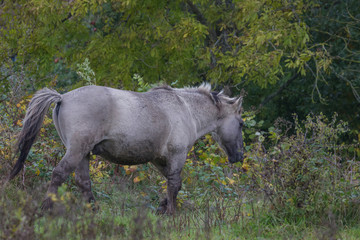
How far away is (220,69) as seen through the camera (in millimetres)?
12422

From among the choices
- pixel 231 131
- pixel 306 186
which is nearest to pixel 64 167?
pixel 306 186

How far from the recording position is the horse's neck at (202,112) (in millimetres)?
7289

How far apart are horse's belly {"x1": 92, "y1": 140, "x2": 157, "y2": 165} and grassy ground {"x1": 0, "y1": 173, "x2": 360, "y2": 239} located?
52 cm

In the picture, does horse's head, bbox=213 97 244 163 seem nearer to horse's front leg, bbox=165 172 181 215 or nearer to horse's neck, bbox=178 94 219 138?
horse's neck, bbox=178 94 219 138

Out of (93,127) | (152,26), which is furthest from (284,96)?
(93,127)

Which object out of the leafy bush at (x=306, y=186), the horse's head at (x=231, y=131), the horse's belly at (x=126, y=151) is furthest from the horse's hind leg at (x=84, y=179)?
the horse's head at (x=231, y=131)

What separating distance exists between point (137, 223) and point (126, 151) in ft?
7.49

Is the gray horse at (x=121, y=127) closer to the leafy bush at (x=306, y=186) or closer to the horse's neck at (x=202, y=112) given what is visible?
the horse's neck at (x=202, y=112)

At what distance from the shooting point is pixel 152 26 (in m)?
12.5

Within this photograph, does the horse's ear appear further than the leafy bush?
Yes

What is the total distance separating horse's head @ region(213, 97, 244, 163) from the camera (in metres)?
7.70

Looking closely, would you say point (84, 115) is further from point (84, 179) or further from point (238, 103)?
point (238, 103)

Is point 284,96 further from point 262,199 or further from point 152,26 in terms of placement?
point 262,199

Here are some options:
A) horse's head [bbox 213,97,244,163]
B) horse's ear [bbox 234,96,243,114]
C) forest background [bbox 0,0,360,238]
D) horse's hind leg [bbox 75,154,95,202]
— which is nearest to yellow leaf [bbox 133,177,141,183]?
forest background [bbox 0,0,360,238]
